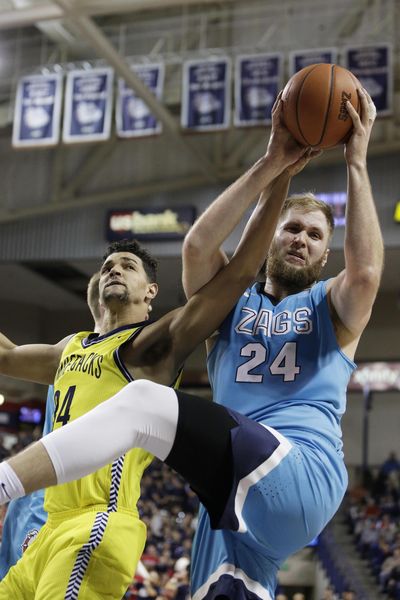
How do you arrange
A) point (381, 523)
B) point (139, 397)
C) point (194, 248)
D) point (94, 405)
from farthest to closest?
point (381, 523), point (94, 405), point (194, 248), point (139, 397)

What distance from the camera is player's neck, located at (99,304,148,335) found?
13.1ft

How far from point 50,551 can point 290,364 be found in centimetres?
127

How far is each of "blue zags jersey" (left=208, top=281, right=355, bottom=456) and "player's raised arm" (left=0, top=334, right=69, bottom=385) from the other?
46.7 inches

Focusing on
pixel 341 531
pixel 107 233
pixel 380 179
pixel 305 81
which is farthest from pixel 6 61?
pixel 305 81

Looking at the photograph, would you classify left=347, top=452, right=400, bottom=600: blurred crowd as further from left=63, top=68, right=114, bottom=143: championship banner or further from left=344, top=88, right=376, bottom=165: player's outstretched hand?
left=344, top=88, right=376, bottom=165: player's outstretched hand

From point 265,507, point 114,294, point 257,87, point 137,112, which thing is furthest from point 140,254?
point 137,112

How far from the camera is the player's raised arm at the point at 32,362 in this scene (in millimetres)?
4293

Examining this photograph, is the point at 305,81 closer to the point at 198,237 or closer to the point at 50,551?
the point at 198,237

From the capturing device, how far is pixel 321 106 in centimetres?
338

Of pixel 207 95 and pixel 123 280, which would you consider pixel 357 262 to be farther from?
pixel 207 95

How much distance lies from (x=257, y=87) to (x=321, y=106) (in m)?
10.6

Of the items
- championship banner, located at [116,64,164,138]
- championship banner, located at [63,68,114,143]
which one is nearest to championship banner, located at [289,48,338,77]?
championship banner, located at [116,64,164,138]

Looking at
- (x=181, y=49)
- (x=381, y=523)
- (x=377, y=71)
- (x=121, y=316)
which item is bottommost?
(x=381, y=523)

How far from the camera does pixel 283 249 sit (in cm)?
353
